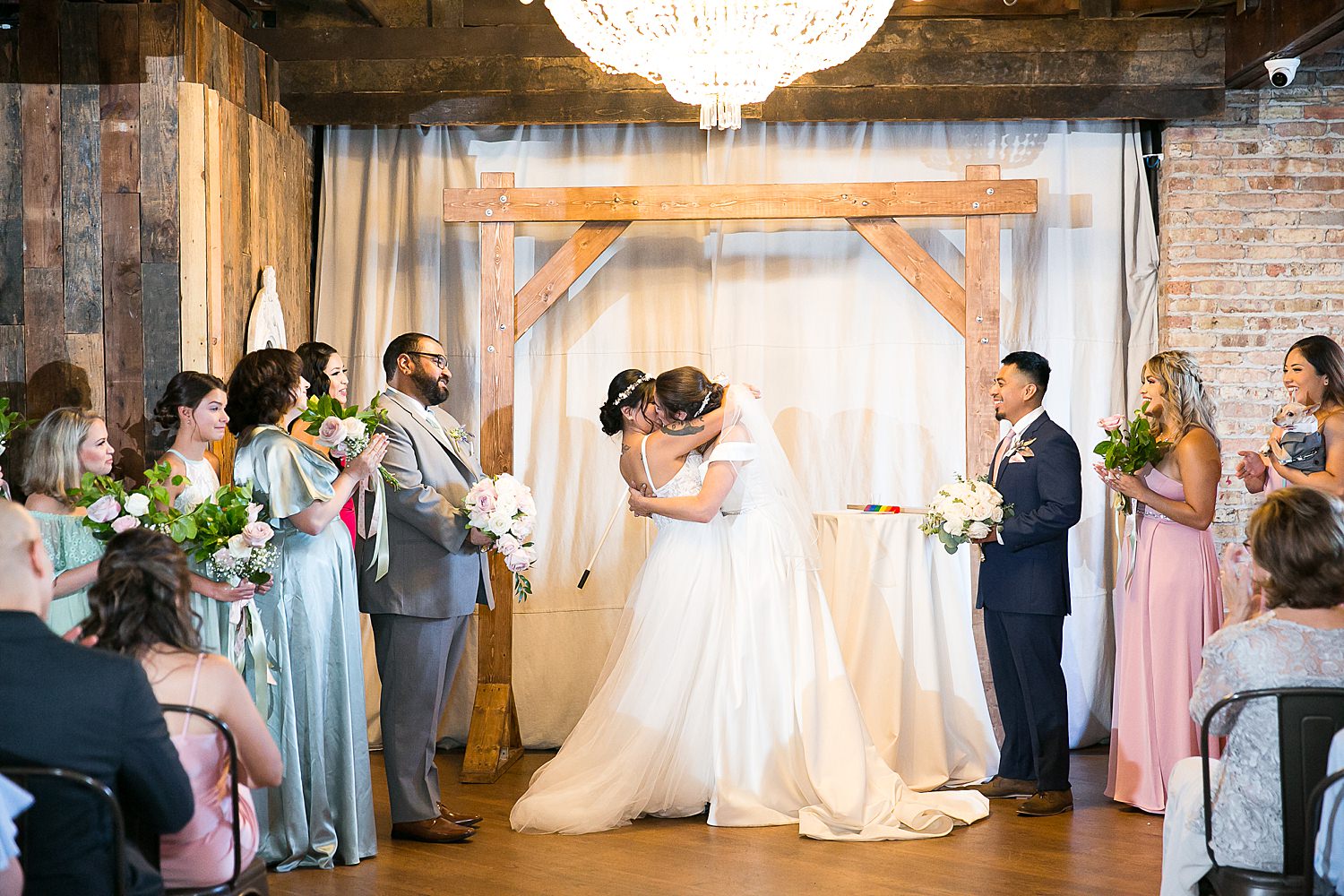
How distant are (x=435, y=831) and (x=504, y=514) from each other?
1.16 meters

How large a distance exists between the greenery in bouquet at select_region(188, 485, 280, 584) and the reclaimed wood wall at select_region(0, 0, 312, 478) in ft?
4.60

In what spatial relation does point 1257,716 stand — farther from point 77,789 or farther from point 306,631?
point 306,631

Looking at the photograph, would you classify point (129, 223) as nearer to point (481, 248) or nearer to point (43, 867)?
point (481, 248)

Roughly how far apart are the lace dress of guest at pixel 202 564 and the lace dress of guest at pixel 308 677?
0.42 ft

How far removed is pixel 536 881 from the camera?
3.99 m

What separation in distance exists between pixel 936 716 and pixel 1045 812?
0.61 meters

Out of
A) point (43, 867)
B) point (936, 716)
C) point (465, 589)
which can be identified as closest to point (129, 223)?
point (465, 589)

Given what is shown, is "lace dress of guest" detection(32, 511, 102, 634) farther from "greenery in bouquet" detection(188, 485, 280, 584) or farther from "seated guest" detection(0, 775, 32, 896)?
"seated guest" detection(0, 775, 32, 896)

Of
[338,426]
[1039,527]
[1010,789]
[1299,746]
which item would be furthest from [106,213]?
[1299,746]

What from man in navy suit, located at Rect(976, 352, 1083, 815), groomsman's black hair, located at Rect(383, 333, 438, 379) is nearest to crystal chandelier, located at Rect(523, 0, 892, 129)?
groomsman's black hair, located at Rect(383, 333, 438, 379)

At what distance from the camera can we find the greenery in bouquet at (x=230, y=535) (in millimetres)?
3668

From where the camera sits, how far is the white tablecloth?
207 inches

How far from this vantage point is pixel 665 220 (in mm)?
5941

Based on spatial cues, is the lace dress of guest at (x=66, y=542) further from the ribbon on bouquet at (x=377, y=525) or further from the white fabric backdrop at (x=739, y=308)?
the white fabric backdrop at (x=739, y=308)
